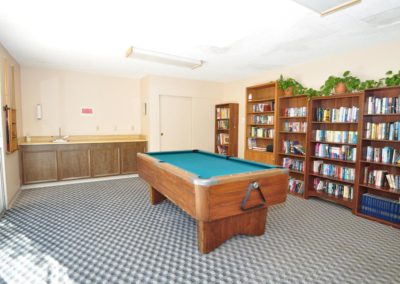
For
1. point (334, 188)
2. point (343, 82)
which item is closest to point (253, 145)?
point (334, 188)

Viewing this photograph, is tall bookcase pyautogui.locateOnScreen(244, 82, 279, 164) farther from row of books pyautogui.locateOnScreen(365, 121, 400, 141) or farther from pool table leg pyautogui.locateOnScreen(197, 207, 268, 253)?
pool table leg pyautogui.locateOnScreen(197, 207, 268, 253)

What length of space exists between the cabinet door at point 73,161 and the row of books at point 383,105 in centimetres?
503

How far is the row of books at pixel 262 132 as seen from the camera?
4.61m

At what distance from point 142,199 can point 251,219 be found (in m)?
2.00

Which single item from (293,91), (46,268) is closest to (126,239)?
(46,268)

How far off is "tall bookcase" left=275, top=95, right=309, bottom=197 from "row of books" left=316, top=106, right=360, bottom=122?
0.27 m

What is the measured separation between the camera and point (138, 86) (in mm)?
5719

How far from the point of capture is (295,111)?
415cm

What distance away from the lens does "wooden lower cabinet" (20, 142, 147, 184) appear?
14.0 feet

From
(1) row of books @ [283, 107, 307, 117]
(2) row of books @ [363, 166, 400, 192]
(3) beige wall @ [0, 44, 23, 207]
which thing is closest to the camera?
(2) row of books @ [363, 166, 400, 192]

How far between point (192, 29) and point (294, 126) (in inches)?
101

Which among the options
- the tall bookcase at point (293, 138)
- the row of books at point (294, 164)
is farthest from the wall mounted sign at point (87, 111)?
the row of books at point (294, 164)

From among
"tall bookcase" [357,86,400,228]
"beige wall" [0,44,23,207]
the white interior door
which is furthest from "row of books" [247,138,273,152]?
"beige wall" [0,44,23,207]

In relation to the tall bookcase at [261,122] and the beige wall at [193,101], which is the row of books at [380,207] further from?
the beige wall at [193,101]
